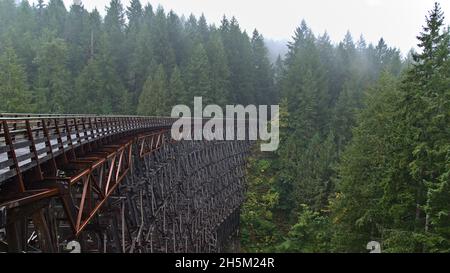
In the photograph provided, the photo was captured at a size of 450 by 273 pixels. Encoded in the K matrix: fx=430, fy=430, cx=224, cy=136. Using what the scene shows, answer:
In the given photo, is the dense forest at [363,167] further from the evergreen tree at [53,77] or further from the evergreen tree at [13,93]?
the evergreen tree at [53,77]

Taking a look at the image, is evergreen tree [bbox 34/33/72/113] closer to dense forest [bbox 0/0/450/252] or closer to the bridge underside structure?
dense forest [bbox 0/0/450/252]

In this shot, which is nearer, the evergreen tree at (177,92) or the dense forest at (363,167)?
the dense forest at (363,167)

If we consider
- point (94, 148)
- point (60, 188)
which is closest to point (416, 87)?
point (94, 148)

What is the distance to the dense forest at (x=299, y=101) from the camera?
1745cm

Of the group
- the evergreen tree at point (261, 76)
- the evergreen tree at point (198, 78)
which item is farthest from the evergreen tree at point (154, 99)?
the evergreen tree at point (261, 76)

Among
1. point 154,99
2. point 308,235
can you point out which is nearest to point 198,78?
point 154,99

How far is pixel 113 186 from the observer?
14.2 meters

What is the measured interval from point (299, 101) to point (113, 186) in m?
48.5

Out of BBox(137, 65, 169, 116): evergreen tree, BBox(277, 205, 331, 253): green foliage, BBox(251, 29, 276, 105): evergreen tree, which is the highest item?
BBox(251, 29, 276, 105): evergreen tree

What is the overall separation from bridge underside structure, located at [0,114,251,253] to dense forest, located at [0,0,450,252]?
6.47 m

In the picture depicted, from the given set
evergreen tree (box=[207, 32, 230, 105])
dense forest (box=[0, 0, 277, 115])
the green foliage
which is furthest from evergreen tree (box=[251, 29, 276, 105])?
the green foliage

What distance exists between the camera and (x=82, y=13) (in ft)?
275

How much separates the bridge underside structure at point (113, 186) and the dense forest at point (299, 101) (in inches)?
255

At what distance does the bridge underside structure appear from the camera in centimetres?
822
